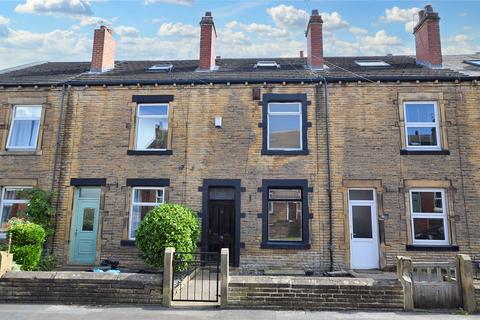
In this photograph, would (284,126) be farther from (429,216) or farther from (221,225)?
(429,216)

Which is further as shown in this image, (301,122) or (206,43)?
(206,43)

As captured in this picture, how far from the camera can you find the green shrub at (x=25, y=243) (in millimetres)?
10102

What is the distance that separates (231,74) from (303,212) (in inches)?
230

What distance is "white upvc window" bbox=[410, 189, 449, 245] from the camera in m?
11.9

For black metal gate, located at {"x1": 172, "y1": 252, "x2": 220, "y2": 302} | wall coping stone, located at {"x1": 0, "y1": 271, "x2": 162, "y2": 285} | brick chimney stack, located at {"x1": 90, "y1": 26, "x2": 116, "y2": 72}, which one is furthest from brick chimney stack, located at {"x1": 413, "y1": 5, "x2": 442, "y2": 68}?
brick chimney stack, located at {"x1": 90, "y1": 26, "x2": 116, "y2": 72}

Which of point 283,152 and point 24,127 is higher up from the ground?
point 24,127

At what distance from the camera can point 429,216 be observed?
1199 cm

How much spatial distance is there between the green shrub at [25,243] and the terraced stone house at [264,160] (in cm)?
188

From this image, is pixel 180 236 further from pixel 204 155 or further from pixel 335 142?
pixel 335 142

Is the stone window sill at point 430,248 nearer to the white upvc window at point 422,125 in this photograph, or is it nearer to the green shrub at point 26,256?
the white upvc window at point 422,125

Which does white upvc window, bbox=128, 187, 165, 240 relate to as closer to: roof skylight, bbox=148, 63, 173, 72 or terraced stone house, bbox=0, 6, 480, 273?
terraced stone house, bbox=0, 6, 480, 273

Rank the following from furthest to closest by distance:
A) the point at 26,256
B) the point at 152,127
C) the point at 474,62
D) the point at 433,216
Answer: the point at 474,62
the point at 152,127
the point at 433,216
the point at 26,256

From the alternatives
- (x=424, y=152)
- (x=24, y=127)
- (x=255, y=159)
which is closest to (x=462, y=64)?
(x=424, y=152)

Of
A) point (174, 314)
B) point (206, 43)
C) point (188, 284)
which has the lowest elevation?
point (174, 314)
